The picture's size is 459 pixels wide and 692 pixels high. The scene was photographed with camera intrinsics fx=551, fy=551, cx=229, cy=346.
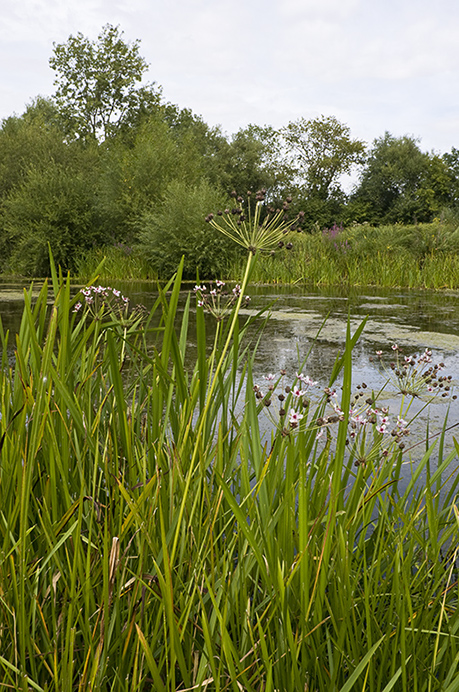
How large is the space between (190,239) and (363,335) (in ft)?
32.0

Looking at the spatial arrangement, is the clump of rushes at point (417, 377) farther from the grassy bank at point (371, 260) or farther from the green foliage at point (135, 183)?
the green foliage at point (135, 183)

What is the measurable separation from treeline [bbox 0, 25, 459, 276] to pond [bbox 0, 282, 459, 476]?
3493mm

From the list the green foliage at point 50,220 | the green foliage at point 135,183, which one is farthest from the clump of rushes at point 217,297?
the green foliage at point 135,183

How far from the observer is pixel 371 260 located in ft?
41.4

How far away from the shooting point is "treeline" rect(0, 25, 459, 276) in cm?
1564

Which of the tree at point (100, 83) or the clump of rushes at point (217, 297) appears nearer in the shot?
the clump of rushes at point (217, 297)

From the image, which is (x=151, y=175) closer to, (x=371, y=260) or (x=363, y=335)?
(x=371, y=260)

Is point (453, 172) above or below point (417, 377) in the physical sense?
above

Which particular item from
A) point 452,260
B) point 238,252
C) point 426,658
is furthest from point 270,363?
point 238,252

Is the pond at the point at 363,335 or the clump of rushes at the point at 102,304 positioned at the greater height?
the clump of rushes at the point at 102,304

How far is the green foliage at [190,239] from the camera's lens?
14.2 metres

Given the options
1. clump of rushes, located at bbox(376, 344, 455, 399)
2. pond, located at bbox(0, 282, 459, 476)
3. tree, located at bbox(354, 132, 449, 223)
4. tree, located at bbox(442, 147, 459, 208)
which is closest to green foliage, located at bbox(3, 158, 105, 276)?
pond, located at bbox(0, 282, 459, 476)

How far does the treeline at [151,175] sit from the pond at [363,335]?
138 inches

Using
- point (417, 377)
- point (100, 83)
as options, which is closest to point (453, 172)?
point (100, 83)
